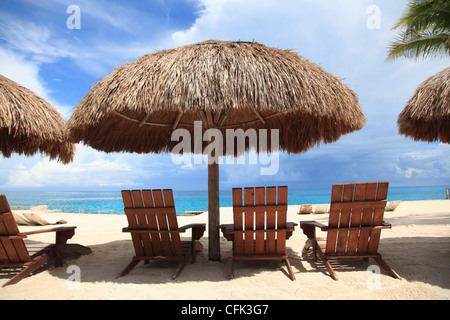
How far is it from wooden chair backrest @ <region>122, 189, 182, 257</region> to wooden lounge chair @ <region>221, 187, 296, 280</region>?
651 millimetres

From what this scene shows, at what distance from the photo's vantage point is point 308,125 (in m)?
4.54

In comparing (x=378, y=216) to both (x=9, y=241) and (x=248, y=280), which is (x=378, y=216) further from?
(x=9, y=241)

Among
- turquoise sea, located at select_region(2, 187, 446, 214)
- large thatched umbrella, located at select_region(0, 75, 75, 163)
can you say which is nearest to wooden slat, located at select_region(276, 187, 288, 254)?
large thatched umbrella, located at select_region(0, 75, 75, 163)

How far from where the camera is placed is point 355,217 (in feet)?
10.3

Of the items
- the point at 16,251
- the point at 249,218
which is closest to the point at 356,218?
the point at 249,218

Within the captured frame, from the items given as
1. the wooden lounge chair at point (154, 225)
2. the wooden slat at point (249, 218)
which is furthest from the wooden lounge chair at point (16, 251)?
the wooden slat at point (249, 218)

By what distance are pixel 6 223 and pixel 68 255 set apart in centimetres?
110

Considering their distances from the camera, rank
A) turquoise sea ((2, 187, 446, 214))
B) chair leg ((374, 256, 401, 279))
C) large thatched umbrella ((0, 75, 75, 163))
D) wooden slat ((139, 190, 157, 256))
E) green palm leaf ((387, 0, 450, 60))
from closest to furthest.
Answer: chair leg ((374, 256, 401, 279)) → wooden slat ((139, 190, 157, 256)) → large thatched umbrella ((0, 75, 75, 163)) → green palm leaf ((387, 0, 450, 60)) → turquoise sea ((2, 187, 446, 214))

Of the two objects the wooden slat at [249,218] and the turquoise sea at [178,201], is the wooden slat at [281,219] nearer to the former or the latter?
the wooden slat at [249,218]

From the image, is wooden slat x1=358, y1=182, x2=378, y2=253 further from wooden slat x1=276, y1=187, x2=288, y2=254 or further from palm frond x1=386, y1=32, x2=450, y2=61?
palm frond x1=386, y1=32, x2=450, y2=61

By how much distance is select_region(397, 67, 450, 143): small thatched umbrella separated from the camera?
3.48 metres

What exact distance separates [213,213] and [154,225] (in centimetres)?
92

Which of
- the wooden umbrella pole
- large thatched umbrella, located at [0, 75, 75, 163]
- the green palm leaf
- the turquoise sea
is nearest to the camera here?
the wooden umbrella pole

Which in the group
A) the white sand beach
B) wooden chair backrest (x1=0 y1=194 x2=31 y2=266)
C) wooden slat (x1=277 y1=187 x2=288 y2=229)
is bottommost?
the white sand beach
